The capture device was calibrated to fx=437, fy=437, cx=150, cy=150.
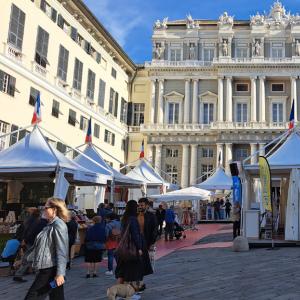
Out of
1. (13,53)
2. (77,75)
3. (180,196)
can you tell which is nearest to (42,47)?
(13,53)

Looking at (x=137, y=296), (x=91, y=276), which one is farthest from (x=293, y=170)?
(x=137, y=296)

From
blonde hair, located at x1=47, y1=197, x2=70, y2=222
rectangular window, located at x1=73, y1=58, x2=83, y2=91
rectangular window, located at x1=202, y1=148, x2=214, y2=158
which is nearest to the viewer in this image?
blonde hair, located at x1=47, y1=197, x2=70, y2=222

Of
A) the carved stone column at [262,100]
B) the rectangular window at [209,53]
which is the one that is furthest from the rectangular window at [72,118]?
the carved stone column at [262,100]

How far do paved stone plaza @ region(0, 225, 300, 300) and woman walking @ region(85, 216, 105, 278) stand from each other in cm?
35

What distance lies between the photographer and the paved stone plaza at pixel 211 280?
25.1 feet

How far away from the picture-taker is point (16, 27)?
82.3 feet

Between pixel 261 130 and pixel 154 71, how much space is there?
1316 cm

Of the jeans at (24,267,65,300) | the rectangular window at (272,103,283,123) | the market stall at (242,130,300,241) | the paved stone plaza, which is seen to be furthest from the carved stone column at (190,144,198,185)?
the jeans at (24,267,65,300)

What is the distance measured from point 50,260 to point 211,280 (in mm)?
4680

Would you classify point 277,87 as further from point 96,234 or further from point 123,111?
point 96,234

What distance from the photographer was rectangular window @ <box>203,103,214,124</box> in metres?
47.1

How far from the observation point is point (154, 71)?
47.8 metres

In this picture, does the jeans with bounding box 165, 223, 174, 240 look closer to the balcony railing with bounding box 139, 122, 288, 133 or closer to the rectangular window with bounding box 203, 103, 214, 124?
the balcony railing with bounding box 139, 122, 288, 133

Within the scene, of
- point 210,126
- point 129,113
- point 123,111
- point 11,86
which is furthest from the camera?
point 129,113
